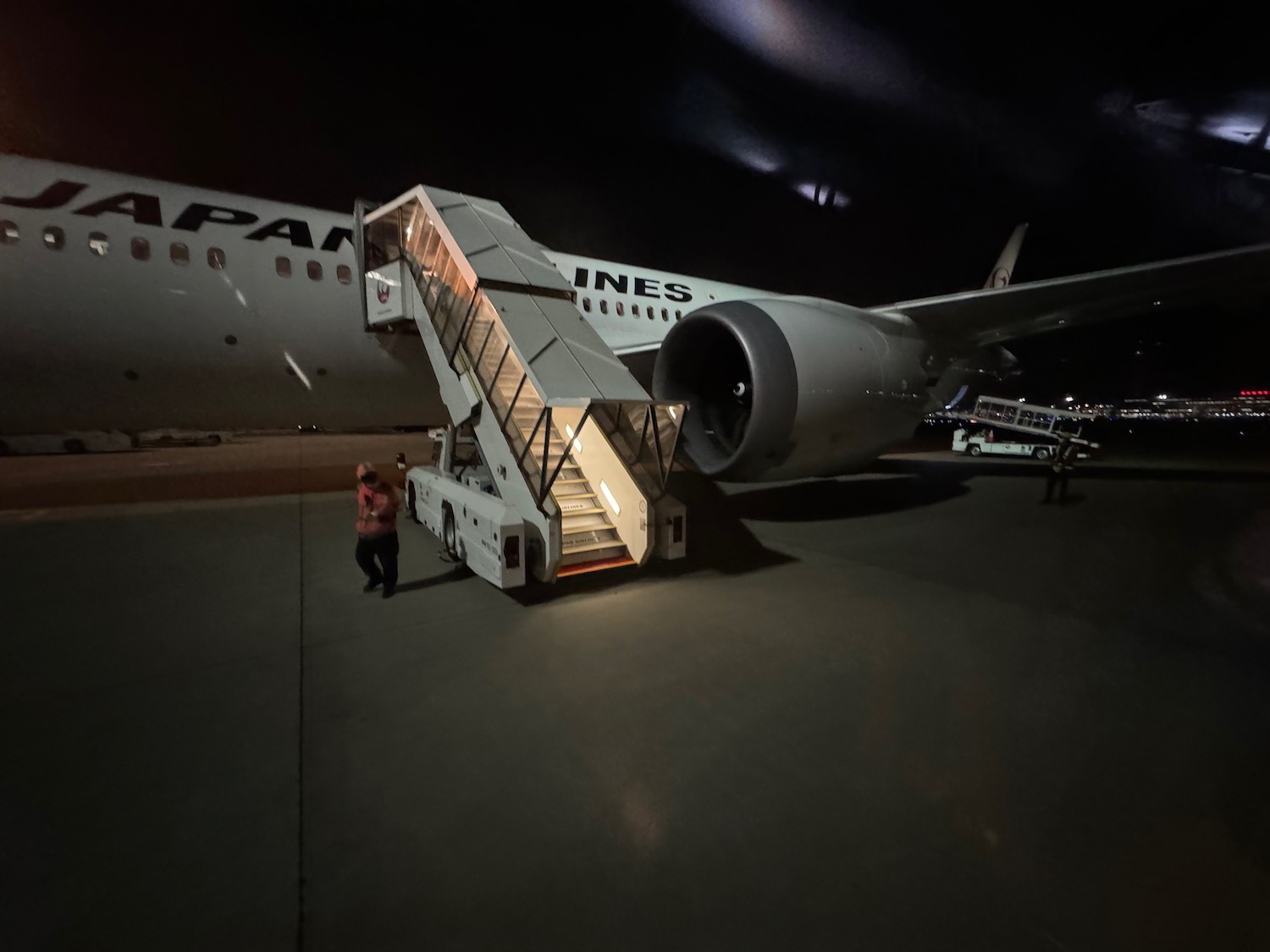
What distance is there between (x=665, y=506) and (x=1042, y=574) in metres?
3.22

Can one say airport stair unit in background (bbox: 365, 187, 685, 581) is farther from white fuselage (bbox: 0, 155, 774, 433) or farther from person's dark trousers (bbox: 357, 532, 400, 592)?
person's dark trousers (bbox: 357, 532, 400, 592)

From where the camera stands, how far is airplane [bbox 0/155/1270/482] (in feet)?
17.5

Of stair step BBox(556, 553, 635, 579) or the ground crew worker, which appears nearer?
stair step BBox(556, 553, 635, 579)

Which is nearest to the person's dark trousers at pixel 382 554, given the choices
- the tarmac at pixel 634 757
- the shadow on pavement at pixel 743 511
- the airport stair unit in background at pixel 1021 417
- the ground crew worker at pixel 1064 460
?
the tarmac at pixel 634 757

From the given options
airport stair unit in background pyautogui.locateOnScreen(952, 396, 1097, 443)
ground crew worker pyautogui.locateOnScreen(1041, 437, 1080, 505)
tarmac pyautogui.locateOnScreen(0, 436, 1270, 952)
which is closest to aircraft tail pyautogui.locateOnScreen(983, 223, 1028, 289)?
airport stair unit in background pyautogui.locateOnScreen(952, 396, 1097, 443)

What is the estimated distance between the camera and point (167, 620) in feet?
12.0

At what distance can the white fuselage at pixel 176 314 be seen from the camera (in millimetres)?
5219

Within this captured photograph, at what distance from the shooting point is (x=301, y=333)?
6398mm

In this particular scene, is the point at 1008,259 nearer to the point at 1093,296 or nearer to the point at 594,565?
the point at 1093,296

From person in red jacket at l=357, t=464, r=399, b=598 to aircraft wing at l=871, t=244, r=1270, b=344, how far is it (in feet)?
20.4

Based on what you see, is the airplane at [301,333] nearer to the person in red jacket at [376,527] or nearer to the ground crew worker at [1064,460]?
the ground crew worker at [1064,460]

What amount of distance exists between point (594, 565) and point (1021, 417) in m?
17.9

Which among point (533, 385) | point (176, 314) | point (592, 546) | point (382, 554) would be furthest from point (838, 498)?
point (176, 314)

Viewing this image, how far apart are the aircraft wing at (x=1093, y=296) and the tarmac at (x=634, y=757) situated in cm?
342
